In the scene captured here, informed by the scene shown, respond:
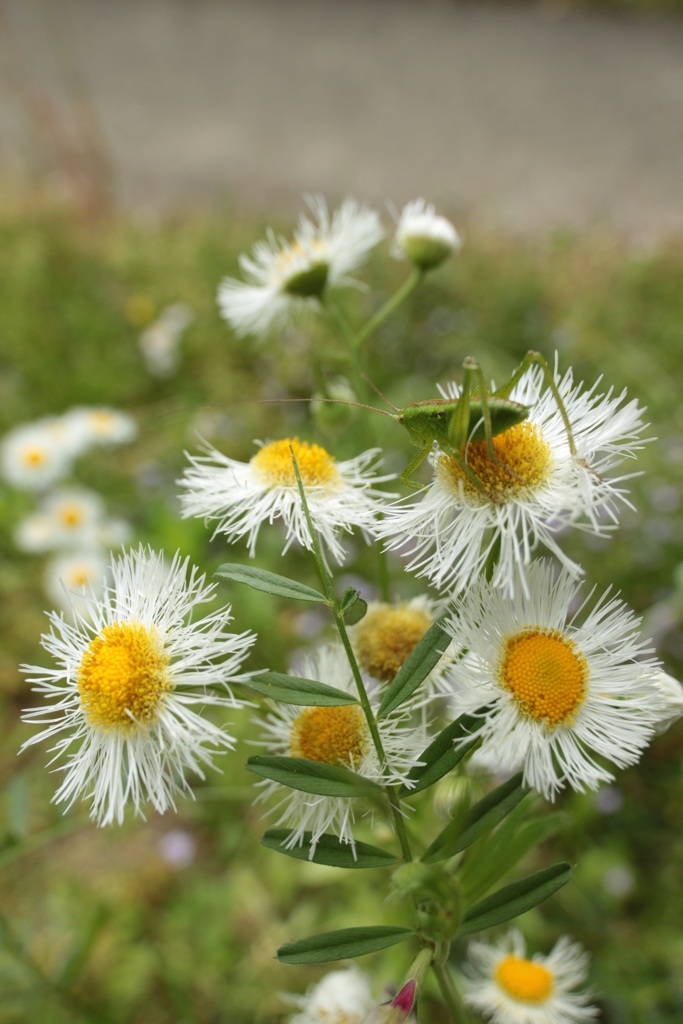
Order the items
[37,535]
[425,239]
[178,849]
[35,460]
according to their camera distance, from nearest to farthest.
A: 1. [425,239]
2. [178,849]
3. [37,535]
4. [35,460]

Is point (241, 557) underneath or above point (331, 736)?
above

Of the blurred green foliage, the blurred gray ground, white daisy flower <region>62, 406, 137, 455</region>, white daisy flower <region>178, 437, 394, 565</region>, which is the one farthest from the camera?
the blurred gray ground

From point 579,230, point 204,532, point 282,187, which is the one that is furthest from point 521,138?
point 204,532

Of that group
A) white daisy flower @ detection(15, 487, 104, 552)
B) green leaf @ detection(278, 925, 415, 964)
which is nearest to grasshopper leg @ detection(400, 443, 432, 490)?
green leaf @ detection(278, 925, 415, 964)

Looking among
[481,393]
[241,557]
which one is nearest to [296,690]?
[481,393]

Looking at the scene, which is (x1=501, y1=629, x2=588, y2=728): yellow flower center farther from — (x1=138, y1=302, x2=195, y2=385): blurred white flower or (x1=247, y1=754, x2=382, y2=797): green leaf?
(x1=138, y1=302, x2=195, y2=385): blurred white flower

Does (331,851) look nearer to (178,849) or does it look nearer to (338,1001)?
(338,1001)

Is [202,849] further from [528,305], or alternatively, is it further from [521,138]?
[521,138]
